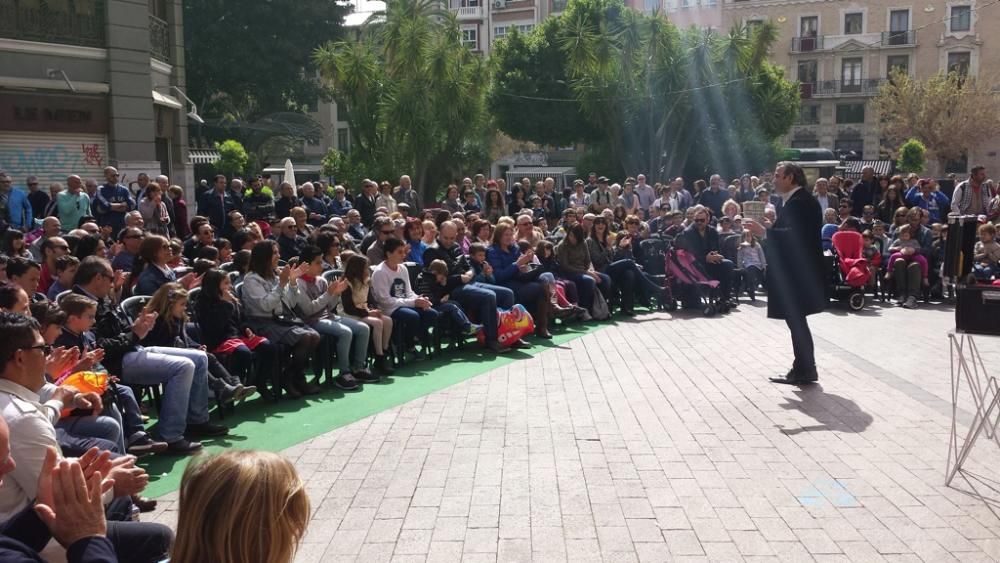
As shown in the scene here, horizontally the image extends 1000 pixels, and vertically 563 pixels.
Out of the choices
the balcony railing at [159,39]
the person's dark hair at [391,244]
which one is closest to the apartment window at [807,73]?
the balcony railing at [159,39]

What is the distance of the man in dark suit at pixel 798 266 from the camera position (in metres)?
8.47

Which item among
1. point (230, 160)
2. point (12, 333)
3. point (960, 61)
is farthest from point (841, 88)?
point (12, 333)

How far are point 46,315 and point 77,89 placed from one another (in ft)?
47.2

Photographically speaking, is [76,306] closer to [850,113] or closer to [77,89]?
[77,89]

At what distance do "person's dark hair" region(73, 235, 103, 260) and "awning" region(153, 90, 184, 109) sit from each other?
40.6ft

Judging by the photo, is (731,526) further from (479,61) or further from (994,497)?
(479,61)

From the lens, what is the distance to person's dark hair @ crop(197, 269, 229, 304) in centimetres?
755

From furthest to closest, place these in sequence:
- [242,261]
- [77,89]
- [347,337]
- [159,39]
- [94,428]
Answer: [159,39], [77,89], [242,261], [347,337], [94,428]

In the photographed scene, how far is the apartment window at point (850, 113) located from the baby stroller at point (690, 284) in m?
51.3

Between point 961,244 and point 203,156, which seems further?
point 203,156

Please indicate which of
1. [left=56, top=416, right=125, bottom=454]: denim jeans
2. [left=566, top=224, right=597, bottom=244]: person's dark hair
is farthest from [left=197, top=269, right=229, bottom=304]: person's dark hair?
[left=566, top=224, right=597, bottom=244]: person's dark hair

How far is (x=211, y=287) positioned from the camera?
7562 millimetres

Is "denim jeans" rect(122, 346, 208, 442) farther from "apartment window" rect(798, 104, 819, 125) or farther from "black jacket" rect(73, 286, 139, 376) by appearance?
"apartment window" rect(798, 104, 819, 125)

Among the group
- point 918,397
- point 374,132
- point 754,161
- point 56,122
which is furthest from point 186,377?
point 754,161
